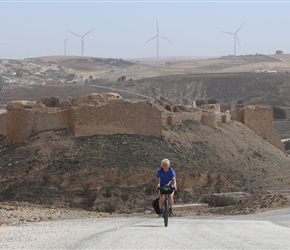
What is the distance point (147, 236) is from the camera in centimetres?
1208

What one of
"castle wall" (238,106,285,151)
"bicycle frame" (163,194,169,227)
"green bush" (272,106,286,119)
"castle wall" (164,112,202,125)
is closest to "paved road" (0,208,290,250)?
"bicycle frame" (163,194,169,227)

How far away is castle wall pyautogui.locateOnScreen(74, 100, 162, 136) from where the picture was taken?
29344 millimetres

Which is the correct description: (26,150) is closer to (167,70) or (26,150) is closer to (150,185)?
(150,185)

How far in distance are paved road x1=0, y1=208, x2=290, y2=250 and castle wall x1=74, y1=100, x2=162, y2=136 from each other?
47.1 ft

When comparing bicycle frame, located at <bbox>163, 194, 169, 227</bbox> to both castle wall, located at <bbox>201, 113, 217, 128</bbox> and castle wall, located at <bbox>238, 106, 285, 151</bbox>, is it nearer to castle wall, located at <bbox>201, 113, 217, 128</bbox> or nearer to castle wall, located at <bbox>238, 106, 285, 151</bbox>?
castle wall, located at <bbox>201, 113, 217, 128</bbox>

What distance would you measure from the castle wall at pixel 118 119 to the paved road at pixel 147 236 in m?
14.3

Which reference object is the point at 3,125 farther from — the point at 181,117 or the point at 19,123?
the point at 181,117

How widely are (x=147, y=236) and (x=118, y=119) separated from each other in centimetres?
1835

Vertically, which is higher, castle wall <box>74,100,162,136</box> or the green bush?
castle wall <box>74,100,162,136</box>

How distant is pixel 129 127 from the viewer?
1208 inches

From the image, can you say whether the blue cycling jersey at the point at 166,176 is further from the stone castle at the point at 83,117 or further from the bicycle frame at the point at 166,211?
the stone castle at the point at 83,117

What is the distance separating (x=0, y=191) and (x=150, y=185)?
572 centimetres

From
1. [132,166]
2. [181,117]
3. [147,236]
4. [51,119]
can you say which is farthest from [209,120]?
[147,236]

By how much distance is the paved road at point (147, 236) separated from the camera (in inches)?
436
